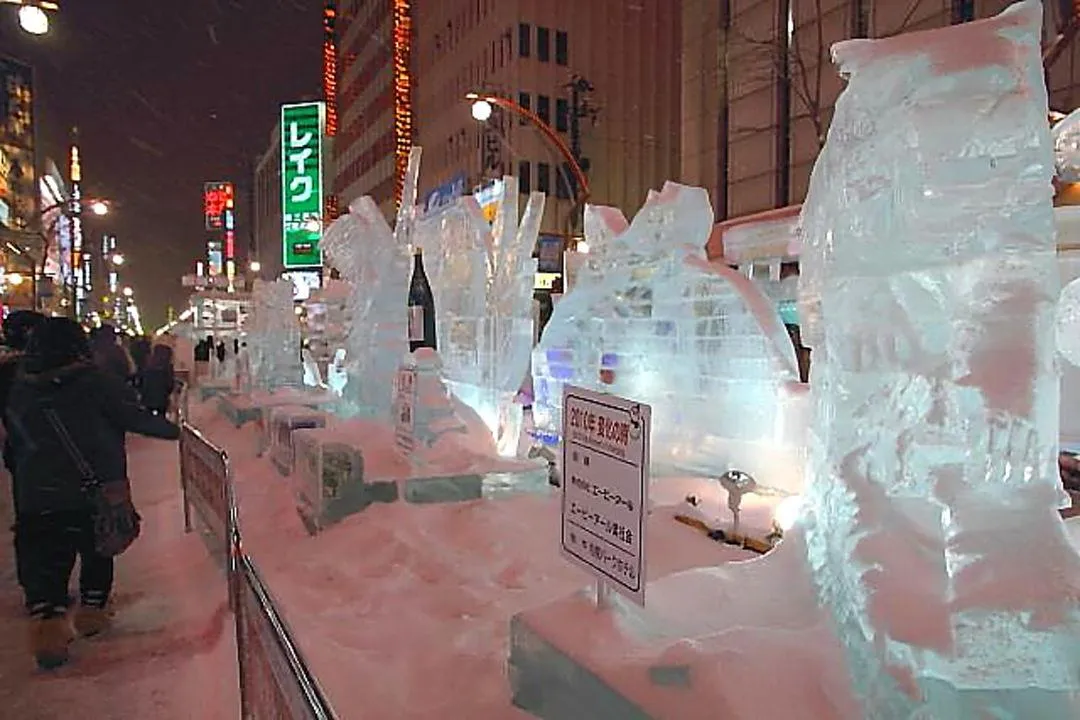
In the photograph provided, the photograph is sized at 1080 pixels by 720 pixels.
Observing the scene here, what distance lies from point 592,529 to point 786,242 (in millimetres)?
13740

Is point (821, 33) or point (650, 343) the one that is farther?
point (821, 33)

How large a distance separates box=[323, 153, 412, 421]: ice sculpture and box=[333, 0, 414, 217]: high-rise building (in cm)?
3082

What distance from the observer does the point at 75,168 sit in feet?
260

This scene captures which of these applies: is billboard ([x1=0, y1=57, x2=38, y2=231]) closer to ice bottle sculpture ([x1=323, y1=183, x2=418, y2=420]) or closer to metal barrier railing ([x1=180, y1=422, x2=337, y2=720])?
ice bottle sculpture ([x1=323, y1=183, x2=418, y2=420])

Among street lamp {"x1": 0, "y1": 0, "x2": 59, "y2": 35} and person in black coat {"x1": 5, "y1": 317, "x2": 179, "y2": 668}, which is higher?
street lamp {"x1": 0, "y1": 0, "x2": 59, "y2": 35}

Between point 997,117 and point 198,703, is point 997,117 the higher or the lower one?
the higher one

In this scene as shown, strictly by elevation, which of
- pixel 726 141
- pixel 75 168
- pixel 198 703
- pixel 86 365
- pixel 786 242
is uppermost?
pixel 75 168

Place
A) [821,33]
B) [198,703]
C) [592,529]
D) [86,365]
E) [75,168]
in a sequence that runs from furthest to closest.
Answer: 1. [75,168]
2. [821,33]
3. [86,365]
4. [198,703]
5. [592,529]

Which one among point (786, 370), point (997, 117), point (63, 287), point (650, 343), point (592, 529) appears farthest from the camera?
point (63, 287)

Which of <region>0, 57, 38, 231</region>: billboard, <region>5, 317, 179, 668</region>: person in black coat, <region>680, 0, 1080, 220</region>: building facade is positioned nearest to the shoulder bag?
<region>5, 317, 179, 668</region>: person in black coat

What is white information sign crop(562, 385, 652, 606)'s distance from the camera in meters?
2.77

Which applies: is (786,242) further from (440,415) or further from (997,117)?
(997,117)

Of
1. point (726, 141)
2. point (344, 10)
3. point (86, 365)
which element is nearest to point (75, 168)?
point (344, 10)

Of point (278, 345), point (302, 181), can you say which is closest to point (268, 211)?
point (302, 181)
